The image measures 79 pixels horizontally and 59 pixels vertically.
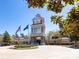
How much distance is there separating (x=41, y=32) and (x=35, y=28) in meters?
2.58

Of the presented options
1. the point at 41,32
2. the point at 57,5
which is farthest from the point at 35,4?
the point at 41,32

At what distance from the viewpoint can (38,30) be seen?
2655 inches

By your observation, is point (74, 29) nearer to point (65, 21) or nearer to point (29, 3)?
point (65, 21)

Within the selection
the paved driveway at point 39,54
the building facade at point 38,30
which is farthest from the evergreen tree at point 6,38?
the paved driveway at point 39,54

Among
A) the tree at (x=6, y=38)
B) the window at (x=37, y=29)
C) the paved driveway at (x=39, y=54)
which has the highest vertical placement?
the window at (x=37, y=29)

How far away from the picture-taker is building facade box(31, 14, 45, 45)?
Result: 220ft

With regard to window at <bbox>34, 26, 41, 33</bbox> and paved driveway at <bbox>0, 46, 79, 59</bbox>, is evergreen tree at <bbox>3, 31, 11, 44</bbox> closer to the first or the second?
window at <bbox>34, 26, 41, 33</bbox>

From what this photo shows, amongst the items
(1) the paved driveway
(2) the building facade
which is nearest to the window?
(2) the building facade

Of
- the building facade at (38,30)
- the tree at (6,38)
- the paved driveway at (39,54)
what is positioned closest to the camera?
the paved driveway at (39,54)

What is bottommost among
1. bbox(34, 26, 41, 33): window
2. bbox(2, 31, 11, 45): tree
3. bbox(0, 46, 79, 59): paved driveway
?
bbox(0, 46, 79, 59): paved driveway

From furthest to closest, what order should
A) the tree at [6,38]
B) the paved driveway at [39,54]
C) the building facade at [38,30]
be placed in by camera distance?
1. the tree at [6,38]
2. the building facade at [38,30]
3. the paved driveway at [39,54]

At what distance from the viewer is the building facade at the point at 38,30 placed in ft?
220

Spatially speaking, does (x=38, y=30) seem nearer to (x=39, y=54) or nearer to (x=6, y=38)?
(x=6, y=38)

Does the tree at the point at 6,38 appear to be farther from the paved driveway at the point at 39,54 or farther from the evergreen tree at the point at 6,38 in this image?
the paved driveway at the point at 39,54
